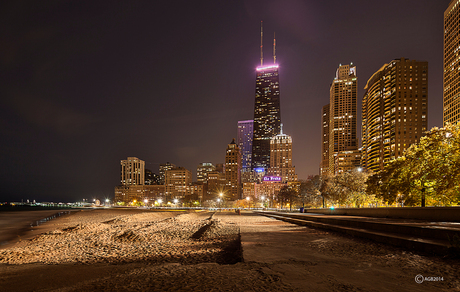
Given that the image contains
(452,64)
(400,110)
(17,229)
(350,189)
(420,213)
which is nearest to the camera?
(420,213)

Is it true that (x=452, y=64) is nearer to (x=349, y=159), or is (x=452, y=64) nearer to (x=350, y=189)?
(x=349, y=159)

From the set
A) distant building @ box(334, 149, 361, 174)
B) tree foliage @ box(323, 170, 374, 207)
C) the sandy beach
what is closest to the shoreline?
the sandy beach

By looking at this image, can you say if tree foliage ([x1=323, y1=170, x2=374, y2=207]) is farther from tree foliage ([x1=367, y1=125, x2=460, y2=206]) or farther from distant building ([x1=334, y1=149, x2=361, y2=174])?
distant building ([x1=334, y1=149, x2=361, y2=174])

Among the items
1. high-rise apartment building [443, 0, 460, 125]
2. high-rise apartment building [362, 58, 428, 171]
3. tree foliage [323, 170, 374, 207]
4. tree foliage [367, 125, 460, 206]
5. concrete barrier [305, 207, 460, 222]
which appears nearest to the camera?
concrete barrier [305, 207, 460, 222]

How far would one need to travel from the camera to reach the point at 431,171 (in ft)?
64.3

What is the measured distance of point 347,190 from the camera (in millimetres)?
44562

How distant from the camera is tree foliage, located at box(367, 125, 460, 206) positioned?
18.7m

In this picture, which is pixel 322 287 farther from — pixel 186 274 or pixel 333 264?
pixel 186 274

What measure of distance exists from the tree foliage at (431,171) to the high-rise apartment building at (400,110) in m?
130

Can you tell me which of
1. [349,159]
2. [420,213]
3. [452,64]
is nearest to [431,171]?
[420,213]

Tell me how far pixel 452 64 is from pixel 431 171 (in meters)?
122

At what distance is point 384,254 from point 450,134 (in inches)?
845

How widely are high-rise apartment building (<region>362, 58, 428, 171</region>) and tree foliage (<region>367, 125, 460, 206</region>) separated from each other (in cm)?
13004

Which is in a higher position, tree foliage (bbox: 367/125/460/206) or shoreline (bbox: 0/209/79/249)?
tree foliage (bbox: 367/125/460/206)
